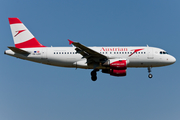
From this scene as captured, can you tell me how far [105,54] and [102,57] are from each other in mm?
1187

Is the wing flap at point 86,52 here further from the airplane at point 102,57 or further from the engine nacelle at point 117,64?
the engine nacelle at point 117,64

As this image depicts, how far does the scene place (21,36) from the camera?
144 ft

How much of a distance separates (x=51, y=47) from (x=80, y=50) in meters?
5.85

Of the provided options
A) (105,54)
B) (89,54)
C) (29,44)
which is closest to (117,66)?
(105,54)

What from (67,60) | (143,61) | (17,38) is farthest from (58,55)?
(143,61)

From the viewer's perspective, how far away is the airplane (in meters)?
39.8

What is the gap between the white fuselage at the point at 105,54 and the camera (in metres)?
40.6

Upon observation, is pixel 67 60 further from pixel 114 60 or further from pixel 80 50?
pixel 114 60

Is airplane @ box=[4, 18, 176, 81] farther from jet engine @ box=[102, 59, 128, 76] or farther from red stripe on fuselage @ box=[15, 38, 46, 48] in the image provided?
red stripe on fuselage @ box=[15, 38, 46, 48]

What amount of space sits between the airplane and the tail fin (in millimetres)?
1115

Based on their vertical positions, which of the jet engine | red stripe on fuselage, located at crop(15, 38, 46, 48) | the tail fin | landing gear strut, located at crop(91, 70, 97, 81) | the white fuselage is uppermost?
the tail fin

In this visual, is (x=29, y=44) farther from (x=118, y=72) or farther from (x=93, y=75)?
(x=118, y=72)

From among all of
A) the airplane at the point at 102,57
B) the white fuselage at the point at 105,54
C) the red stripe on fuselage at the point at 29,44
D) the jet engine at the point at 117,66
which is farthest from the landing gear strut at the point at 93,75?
the red stripe on fuselage at the point at 29,44

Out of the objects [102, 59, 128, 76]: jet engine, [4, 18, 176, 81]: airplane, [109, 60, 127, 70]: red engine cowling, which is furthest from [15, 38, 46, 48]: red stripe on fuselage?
[109, 60, 127, 70]: red engine cowling
